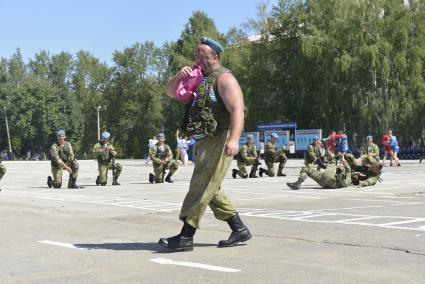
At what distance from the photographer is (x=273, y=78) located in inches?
2510

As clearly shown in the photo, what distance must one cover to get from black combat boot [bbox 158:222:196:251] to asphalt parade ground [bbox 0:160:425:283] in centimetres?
12

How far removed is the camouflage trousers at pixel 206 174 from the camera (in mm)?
6773

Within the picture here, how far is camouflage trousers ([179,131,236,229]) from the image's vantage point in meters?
6.77

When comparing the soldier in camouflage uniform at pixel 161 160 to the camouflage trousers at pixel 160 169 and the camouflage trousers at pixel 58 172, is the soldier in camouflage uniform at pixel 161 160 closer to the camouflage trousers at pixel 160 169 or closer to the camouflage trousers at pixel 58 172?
the camouflage trousers at pixel 160 169

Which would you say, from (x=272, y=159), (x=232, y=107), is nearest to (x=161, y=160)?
(x=272, y=159)

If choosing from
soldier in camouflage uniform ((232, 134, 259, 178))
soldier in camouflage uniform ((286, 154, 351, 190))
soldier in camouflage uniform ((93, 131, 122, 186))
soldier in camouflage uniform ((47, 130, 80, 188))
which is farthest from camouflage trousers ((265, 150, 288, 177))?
soldier in camouflage uniform ((47, 130, 80, 188))

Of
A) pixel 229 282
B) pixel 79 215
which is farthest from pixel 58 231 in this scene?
pixel 229 282

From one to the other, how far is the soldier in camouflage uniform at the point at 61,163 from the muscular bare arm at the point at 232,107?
13377 mm

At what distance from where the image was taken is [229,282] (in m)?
A: 5.31

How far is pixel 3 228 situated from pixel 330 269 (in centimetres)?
512

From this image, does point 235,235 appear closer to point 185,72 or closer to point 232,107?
point 232,107

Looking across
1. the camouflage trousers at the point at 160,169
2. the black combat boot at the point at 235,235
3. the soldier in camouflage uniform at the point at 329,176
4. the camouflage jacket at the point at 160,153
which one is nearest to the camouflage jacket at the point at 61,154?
the camouflage jacket at the point at 160,153

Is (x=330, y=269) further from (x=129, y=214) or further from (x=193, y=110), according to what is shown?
(x=129, y=214)

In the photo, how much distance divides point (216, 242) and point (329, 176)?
9.89m
